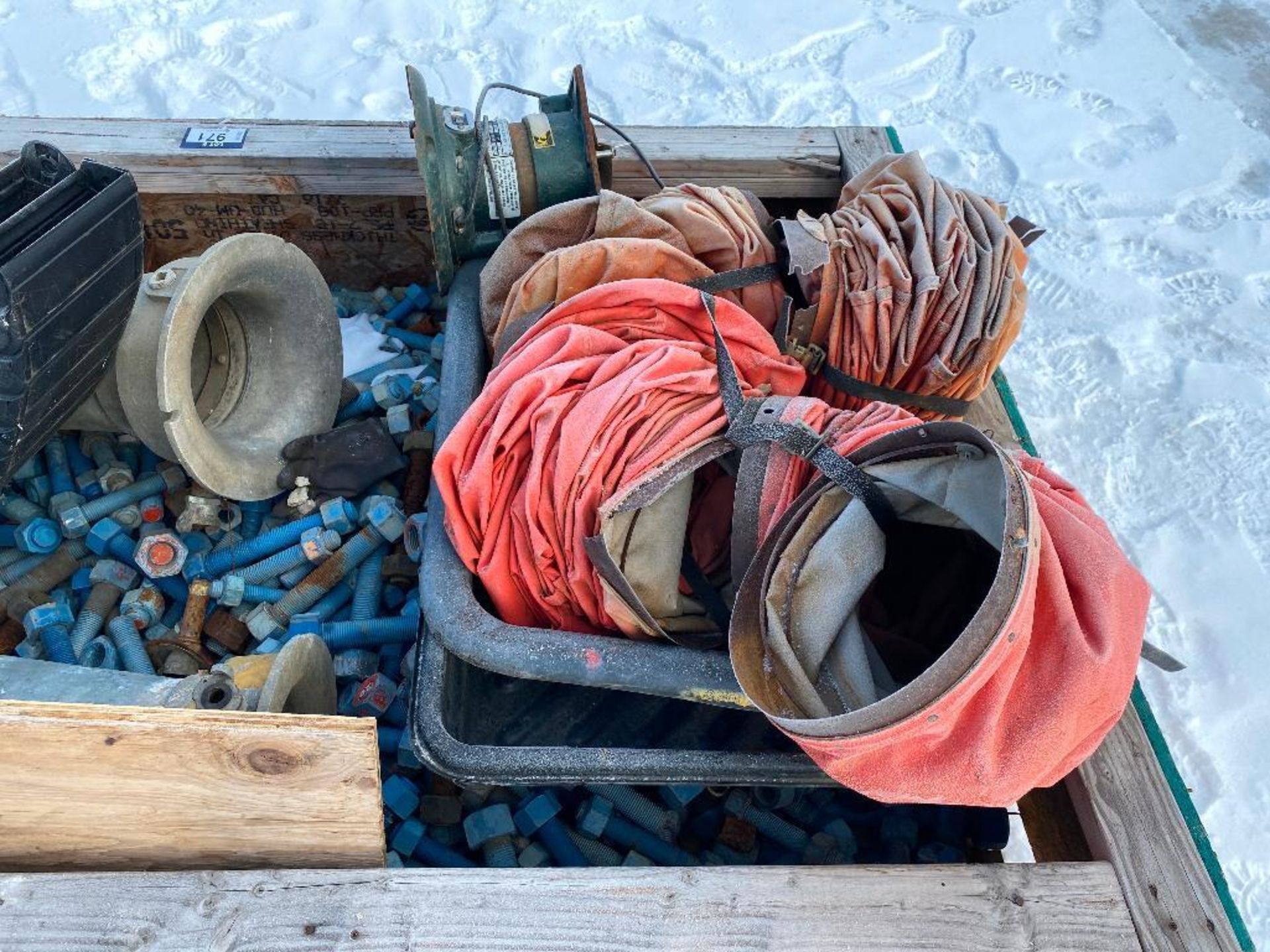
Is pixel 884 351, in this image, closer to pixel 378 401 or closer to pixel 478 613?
pixel 478 613

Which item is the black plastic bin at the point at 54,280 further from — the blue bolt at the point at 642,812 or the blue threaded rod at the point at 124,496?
the blue bolt at the point at 642,812

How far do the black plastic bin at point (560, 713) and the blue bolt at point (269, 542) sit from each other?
19.6 inches

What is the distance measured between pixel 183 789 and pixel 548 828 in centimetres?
89

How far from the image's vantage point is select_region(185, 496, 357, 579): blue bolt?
2.31 m

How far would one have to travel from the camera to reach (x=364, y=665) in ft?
7.16

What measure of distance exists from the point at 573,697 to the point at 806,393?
2.77 ft

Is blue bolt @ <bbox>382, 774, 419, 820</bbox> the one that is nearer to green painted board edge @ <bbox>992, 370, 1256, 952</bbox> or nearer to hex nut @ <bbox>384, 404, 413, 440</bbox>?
hex nut @ <bbox>384, 404, 413, 440</bbox>

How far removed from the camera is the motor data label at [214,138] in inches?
100

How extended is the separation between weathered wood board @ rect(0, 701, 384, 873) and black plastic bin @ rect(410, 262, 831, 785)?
0.30 metres

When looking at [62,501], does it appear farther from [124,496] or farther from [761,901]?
[761,901]

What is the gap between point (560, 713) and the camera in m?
2.03

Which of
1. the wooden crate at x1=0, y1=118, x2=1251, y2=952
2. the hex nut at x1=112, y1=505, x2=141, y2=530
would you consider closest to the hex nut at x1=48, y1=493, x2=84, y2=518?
the hex nut at x1=112, y1=505, x2=141, y2=530

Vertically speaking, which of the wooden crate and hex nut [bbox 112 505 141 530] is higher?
the wooden crate

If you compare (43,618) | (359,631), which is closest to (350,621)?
(359,631)
